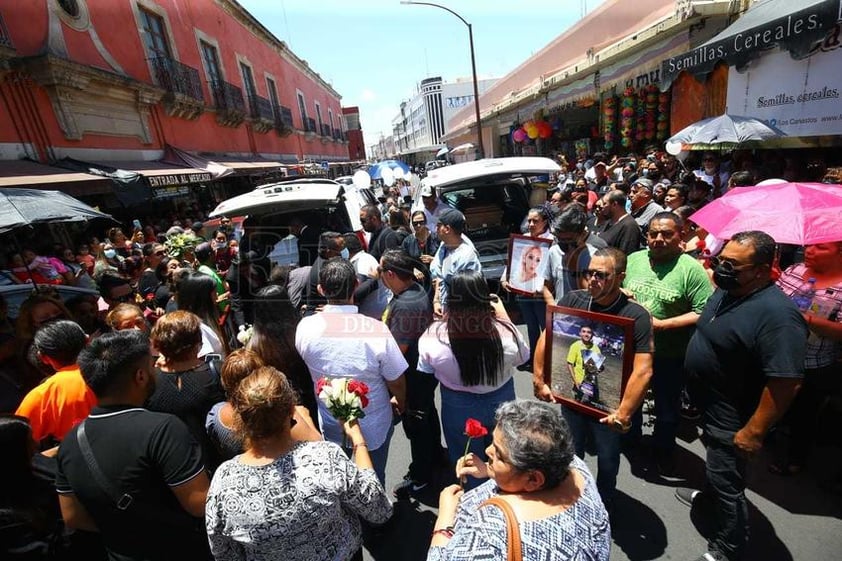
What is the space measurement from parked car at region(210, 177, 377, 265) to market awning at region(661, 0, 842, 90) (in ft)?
18.4

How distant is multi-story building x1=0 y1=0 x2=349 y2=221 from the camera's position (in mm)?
8414

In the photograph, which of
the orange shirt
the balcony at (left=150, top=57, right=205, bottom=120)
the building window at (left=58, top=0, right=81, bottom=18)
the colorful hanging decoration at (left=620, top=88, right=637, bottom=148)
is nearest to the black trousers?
the orange shirt

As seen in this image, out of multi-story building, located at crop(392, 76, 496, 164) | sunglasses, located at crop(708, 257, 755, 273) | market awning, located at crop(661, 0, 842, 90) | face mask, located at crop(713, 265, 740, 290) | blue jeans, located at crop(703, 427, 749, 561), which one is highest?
multi-story building, located at crop(392, 76, 496, 164)

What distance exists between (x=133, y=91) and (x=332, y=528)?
49.1ft

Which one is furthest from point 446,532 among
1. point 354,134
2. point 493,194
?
point 354,134

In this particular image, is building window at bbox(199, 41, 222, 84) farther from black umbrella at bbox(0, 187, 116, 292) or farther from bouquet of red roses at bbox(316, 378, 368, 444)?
bouquet of red roses at bbox(316, 378, 368, 444)

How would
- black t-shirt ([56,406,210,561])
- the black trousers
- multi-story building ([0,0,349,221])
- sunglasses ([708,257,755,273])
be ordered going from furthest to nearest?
multi-story building ([0,0,349,221])
the black trousers
sunglasses ([708,257,755,273])
black t-shirt ([56,406,210,561])

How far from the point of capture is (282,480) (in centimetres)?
144

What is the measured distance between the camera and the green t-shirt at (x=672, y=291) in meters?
2.72

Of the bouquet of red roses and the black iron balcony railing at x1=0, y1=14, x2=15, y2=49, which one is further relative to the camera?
the black iron balcony railing at x1=0, y1=14, x2=15, y2=49

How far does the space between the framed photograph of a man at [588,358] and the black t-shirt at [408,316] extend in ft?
2.78

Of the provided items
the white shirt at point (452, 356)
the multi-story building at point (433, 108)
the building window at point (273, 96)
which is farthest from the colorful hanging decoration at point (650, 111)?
the multi-story building at point (433, 108)

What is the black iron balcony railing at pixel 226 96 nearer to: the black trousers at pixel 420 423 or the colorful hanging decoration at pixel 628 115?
the colorful hanging decoration at pixel 628 115

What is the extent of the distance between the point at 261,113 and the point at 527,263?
22.8m
